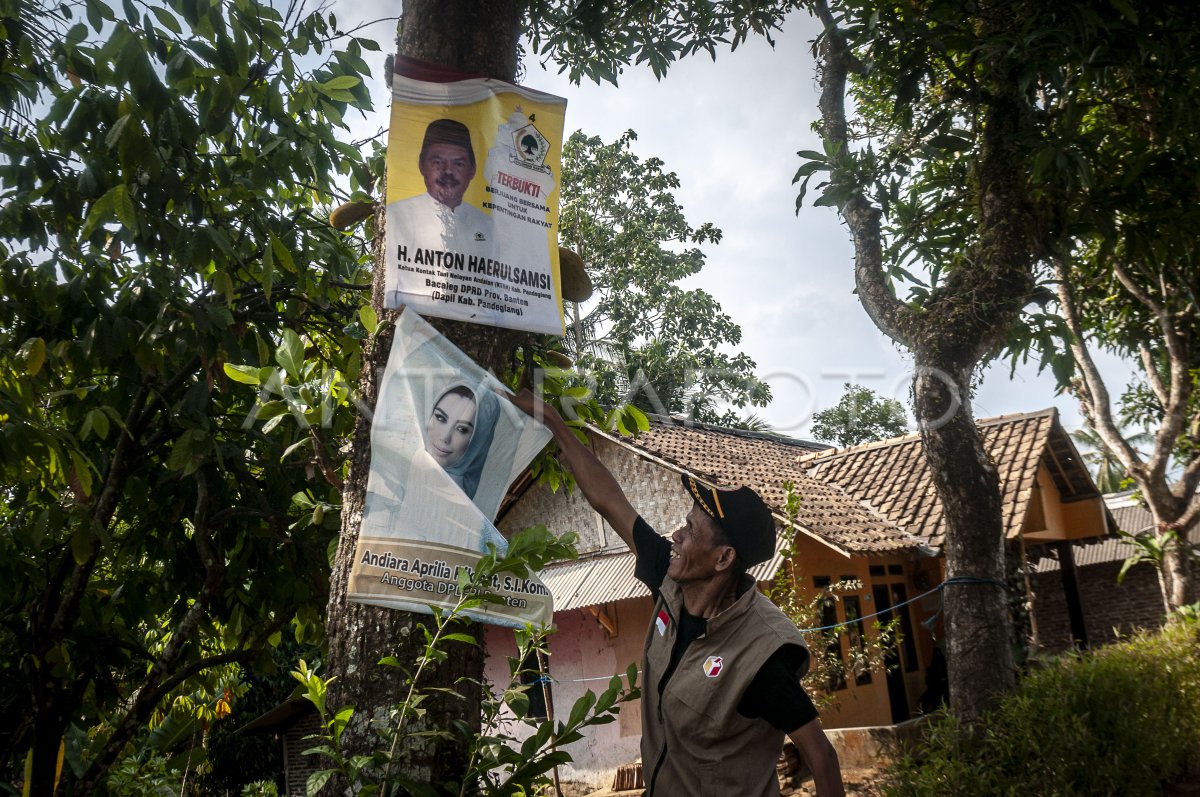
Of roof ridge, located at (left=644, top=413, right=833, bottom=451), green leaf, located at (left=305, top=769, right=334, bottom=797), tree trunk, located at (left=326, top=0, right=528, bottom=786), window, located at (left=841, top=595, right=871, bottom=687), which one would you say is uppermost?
roof ridge, located at (left=644, top=413, right=833, bottom=451)

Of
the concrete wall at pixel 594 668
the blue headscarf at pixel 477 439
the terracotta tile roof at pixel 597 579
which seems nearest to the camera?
Answer: the blue headscarf at pixel 477 439

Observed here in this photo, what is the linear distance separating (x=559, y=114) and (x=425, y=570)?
161 cm

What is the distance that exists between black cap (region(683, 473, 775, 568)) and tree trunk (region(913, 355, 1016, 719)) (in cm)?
358

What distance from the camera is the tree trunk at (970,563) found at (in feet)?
19.9

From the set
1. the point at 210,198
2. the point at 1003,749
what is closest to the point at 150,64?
the point at 210,198

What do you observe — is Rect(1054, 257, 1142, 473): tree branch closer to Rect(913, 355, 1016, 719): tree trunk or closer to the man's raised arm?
Rect(913, 355, 1016, 719): tree trunk

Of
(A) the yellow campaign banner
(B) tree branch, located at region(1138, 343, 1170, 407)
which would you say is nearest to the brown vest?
(A) the yellow campaign banner

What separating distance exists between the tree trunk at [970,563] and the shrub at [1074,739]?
0.19m

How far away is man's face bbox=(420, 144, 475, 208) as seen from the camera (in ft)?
9.29

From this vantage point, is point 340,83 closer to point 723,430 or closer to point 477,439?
point 477,439

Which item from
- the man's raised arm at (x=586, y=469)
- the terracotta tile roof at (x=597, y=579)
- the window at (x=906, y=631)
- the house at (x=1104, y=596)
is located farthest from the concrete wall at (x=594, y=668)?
the house at (x=1104, y=596)

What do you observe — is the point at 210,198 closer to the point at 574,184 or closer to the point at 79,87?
the point at 79,87

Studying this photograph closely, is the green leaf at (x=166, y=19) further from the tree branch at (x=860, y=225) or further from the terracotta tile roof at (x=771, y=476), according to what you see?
the terracotta tile roof at (x=771, y=476)

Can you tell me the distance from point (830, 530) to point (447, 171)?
10.3m
